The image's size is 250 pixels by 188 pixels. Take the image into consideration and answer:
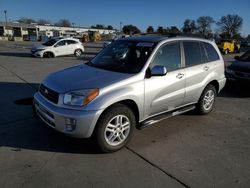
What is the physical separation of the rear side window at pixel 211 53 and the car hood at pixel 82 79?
2.43 meters

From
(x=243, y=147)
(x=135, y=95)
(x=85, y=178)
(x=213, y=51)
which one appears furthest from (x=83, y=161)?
(x=213, y=51)

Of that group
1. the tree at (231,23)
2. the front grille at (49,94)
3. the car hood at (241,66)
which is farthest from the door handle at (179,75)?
the tree at (231,23)

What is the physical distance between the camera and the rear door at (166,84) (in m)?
4.29

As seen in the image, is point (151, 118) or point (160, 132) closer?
point (151, 118)

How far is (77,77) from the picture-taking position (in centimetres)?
418

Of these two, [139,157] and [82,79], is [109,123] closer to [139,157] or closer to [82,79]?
[139,157]

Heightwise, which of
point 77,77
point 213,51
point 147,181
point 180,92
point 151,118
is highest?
point 213,51

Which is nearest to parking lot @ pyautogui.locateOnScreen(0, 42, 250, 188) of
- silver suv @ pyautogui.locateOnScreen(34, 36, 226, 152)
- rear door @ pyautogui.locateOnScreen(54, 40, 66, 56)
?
silver suv @ pyautogui.locateOnScreen(34, 36, 226, 152)

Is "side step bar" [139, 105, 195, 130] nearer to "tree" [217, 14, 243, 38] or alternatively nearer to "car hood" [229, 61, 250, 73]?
"car hood" [229, 61, 250, 73]

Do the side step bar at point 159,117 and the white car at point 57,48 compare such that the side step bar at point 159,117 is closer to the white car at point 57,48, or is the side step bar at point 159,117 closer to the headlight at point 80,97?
the headlight at point 80,97

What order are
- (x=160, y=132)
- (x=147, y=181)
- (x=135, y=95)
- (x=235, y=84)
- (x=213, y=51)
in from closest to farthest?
(x=147, y=181) → (x=135, y=95) → (x=160, y=132) → (x=213, y=51) → (x=235, y=84)

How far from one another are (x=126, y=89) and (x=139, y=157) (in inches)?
41.7

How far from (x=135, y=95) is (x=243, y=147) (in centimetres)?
206

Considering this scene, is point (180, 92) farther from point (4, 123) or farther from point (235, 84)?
point (235, 84)
